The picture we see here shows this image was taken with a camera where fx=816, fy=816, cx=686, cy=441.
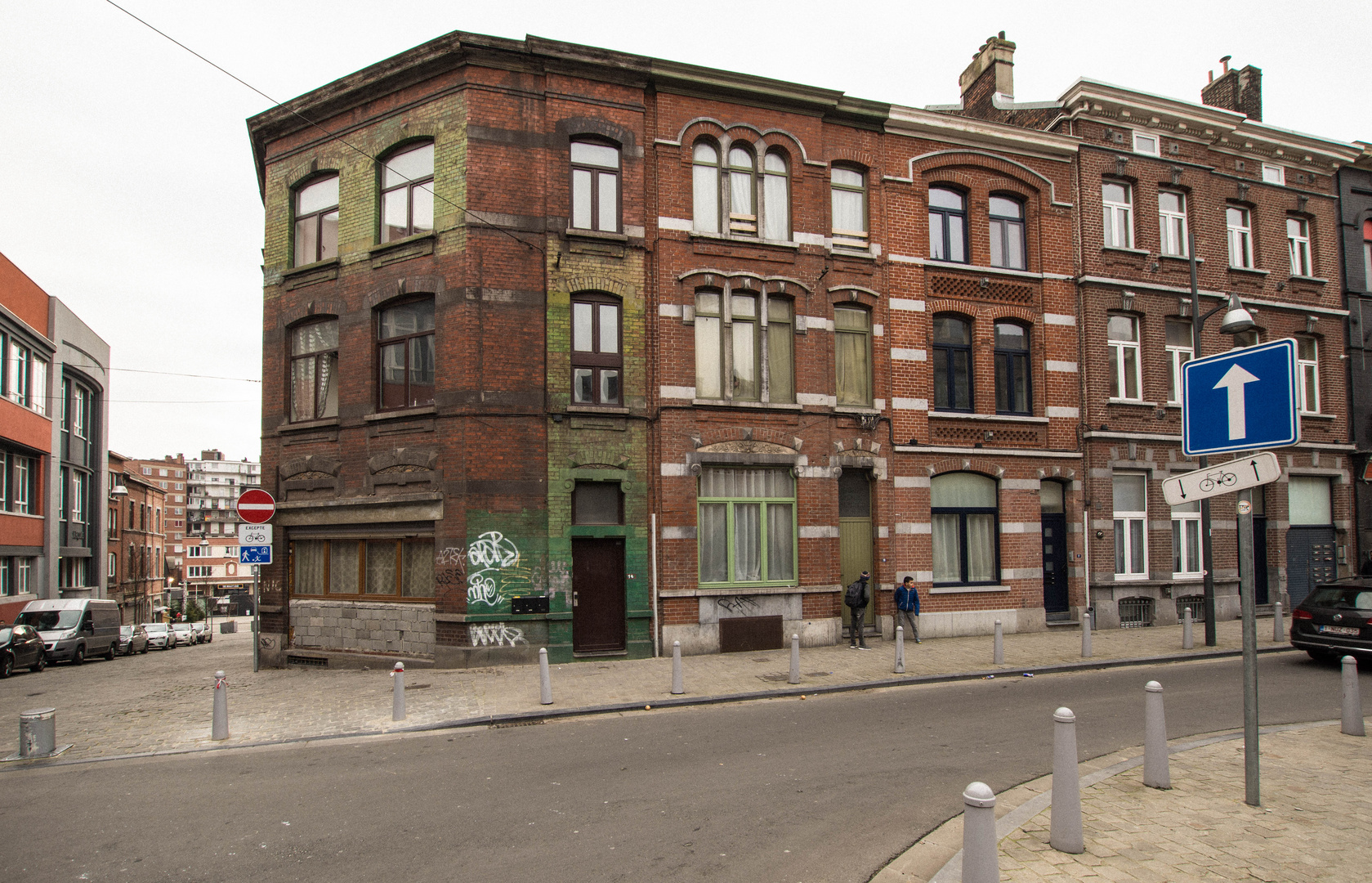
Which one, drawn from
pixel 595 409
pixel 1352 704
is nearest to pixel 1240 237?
pixel 1352 704

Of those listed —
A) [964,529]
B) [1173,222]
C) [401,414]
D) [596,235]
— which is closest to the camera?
[401,414]

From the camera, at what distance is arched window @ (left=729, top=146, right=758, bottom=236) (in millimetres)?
17609

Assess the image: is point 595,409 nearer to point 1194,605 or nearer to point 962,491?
point 962,491

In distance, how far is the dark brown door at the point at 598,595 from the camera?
1589 centimetres

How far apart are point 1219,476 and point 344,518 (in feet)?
49.6

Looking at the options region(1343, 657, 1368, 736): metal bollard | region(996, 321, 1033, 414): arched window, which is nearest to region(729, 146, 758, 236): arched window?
region(996, 321, 1033, 414): arched window

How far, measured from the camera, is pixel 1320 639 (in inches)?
540

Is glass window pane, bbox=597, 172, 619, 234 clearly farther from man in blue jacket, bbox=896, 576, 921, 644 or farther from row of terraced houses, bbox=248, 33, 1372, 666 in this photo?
man in blue jacket, bbox=896, 576, 921, 644

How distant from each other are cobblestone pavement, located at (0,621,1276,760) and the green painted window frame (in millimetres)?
1456

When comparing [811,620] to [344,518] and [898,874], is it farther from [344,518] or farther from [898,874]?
[898,874]

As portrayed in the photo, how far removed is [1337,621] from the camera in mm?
13492

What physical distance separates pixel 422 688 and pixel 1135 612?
16748 millimetres

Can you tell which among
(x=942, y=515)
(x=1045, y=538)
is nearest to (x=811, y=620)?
(x=942, y=515)

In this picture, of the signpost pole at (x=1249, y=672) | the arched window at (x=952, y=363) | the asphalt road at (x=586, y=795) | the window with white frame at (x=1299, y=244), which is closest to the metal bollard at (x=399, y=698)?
the asphalt road at (x=586, y=795)
